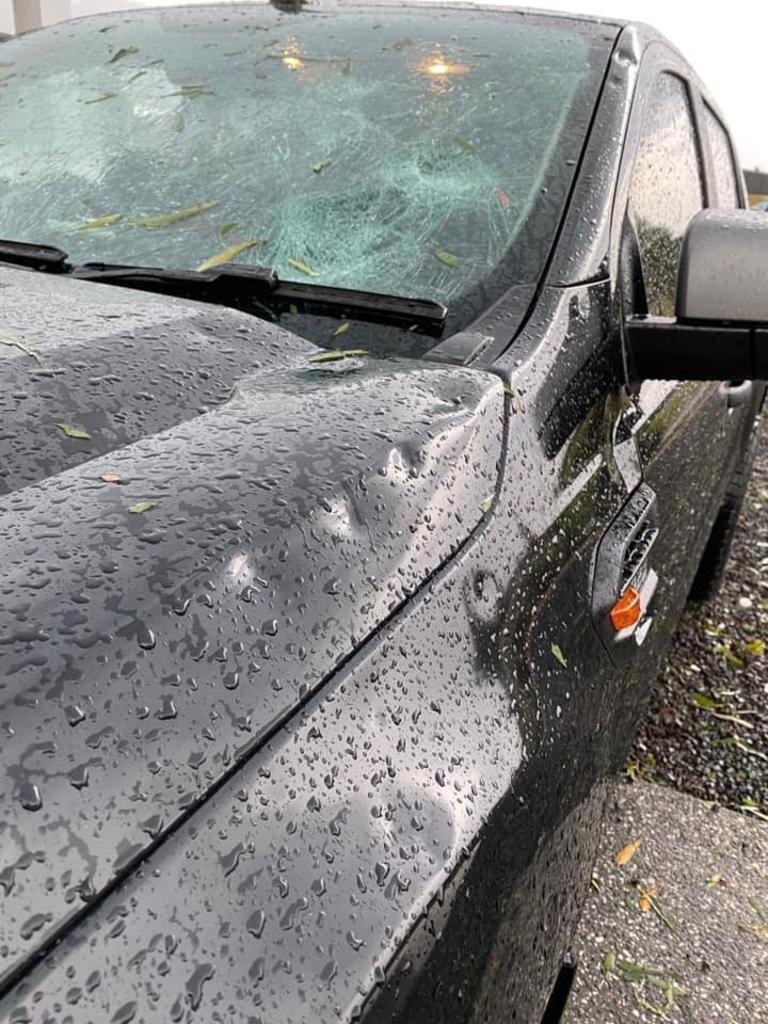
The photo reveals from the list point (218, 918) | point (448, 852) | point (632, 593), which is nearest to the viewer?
point (218, 918)

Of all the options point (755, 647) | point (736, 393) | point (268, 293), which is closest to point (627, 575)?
point (268, 293)

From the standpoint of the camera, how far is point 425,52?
198 cm

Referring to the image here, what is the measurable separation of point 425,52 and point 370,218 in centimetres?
49

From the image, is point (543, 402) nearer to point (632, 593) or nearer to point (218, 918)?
point (632, 593)

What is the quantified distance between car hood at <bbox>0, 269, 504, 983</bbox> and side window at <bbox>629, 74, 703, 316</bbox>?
0.78 m

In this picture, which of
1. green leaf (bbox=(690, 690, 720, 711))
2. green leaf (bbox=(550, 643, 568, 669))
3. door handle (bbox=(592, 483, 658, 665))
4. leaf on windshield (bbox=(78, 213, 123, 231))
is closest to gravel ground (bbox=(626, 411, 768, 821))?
green leaf (bbox=(690, 690, 720, 711))

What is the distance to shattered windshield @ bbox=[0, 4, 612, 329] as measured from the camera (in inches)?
66.3

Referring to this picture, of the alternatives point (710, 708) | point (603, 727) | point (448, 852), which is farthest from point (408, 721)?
point (710, 708)

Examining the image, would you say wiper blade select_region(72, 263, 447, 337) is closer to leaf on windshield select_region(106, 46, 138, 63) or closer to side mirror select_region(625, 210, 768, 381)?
side mirror select_region(625, 210, 768, 381)

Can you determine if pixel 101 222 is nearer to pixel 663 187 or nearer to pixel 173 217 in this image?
pixel 173 217

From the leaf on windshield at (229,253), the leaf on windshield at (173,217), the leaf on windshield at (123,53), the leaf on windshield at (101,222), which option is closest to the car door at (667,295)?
Result: the leaf on windshield at (229,253)

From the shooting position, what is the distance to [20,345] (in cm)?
122

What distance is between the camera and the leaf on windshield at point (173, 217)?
70.2 inches

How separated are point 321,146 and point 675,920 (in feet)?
6.01
